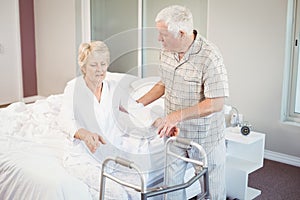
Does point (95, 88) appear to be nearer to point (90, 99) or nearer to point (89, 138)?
point (90, 99)

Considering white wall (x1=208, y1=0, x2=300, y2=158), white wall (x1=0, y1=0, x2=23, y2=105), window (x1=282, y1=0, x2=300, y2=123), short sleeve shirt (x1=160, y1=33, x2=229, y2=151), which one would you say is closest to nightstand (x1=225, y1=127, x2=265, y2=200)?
white wall (x1=208, y1=0, x2=300, y2=158)

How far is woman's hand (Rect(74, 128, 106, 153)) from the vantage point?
210 cm

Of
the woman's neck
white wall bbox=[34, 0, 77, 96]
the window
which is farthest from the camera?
white wall bbox=[34, 0, 77, 96]

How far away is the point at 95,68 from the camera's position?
213cm

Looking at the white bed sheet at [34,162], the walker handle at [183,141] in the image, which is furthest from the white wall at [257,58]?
the walker handle at [183,141]

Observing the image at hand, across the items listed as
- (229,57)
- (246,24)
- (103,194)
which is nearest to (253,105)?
(229,57)

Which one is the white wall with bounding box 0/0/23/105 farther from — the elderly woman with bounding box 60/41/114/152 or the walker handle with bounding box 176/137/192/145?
the walker handle with bounding box 176/137/192/145

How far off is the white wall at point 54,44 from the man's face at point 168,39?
130 inches

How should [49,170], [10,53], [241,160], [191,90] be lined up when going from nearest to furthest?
[191,90] → [49,170] → [241,160] → [10,53]

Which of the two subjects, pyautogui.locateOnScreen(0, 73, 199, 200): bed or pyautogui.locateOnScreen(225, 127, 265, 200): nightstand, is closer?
pyautogui.locateOnScreen(0, 73, 199, 200): bed

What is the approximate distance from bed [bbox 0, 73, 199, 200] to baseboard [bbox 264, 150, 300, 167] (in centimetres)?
138

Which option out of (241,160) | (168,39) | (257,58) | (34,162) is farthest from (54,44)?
(168,39)

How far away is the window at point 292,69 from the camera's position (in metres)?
3.53

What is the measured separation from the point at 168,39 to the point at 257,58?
6.22ft
